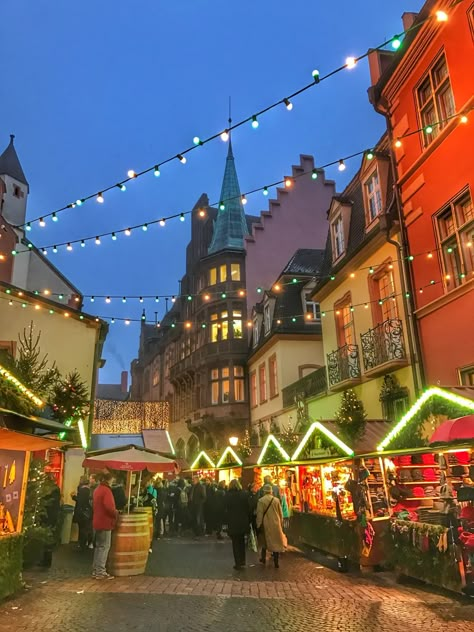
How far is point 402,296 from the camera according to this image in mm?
14125

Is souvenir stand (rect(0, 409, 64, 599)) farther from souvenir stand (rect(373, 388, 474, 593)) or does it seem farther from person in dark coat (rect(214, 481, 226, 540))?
person in dark coat (rect(214, 481, 226, 540))

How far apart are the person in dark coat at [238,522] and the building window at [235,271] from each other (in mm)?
23231

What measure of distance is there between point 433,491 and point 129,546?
5.97 metres

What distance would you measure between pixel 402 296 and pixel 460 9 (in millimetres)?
6801

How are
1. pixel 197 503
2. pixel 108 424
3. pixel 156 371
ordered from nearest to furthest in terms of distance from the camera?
pixel 197 503 < pixel 108 424 < pixel 156 371

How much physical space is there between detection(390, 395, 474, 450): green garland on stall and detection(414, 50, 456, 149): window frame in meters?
6.86

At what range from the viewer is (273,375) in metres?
26.8

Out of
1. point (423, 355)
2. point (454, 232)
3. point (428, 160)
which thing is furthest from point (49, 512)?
point (428, 160)

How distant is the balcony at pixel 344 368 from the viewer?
659 inches

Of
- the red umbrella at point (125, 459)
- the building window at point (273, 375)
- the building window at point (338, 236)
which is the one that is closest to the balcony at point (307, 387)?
the building window at point (273, 375)

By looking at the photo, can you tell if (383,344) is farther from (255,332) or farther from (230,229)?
(230,229)

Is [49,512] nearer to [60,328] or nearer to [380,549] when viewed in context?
[380,549]

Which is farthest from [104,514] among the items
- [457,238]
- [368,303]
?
[368,303]

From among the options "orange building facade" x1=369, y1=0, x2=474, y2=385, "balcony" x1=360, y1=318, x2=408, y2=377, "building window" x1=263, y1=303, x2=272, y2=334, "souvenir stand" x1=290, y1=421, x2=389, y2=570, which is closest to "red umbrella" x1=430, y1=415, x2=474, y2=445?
"souvenir stand" x1=290, y1=421, x2=389, y2=570
